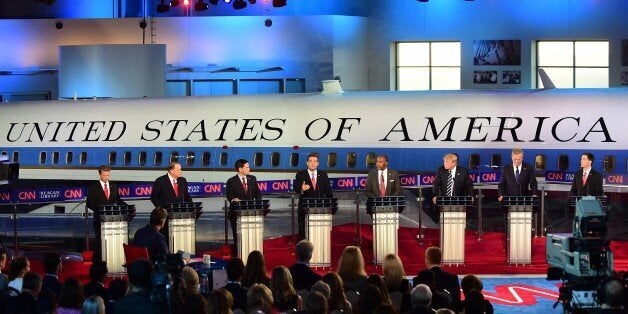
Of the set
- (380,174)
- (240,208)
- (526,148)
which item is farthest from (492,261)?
(526,148)

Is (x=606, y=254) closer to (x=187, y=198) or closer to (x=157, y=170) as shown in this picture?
(x=187, y=198)

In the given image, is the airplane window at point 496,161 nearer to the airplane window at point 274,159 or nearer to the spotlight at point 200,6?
the airplane window at point 274,159

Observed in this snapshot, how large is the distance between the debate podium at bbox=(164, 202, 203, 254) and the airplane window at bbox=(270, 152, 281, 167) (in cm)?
988

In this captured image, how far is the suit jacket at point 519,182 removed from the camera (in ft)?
80.3

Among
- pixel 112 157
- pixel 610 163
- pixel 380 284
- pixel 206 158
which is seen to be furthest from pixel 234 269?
pixel 112 157

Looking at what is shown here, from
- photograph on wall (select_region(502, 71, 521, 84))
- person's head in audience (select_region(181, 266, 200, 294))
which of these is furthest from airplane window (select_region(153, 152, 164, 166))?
person's head in audience (select_region(181, 266, 200, 294))

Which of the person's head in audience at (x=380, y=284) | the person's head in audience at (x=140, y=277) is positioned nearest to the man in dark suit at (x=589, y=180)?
the person's head in audience at (x=380, y=284)

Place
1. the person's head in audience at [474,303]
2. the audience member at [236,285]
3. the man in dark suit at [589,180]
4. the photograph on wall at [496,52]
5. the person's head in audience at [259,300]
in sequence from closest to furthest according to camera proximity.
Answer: the person's head in audience at [259,300]
the person's head in audience at [474,303]
the audience member at [236,285]
the man in dark suit at [589,180]
the photograph on wall at [496,52]

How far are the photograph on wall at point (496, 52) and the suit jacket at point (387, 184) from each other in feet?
68.2

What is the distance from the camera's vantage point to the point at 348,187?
94.0ft

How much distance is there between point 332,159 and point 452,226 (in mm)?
9311

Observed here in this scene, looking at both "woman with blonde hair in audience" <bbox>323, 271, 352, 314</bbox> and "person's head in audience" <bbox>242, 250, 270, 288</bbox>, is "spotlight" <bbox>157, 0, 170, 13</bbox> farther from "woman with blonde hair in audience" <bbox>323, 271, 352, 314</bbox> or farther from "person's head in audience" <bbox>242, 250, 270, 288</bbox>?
"woman with blonde hair in audience" <bbox>323, 271, 352, 314</bbox>

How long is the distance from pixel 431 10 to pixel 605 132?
1602 cm

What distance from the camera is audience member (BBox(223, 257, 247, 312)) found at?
1522 centimetres
